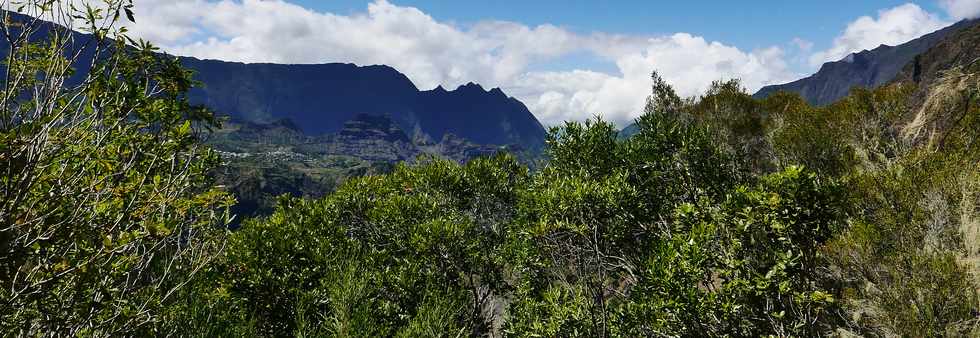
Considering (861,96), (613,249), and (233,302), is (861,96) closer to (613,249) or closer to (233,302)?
(613,249)

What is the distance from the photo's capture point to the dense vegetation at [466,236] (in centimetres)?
595

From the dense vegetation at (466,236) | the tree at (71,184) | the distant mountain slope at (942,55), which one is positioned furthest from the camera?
the distant mountain slope at (942,55)

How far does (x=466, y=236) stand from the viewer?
20.0 m

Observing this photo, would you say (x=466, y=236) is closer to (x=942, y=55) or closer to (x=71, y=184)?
(x=71, y=184)

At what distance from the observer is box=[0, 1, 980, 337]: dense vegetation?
19.5 ft

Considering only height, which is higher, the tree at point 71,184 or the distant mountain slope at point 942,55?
the distant mountain slope at point 942,55

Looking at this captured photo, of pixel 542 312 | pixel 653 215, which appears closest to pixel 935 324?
pixel 653 215

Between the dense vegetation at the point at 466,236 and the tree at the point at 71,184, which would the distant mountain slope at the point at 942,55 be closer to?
the dense vegetation at the point at 466,236

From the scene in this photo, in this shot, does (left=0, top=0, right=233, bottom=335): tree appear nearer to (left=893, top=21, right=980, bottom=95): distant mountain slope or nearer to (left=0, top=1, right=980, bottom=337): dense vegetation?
(left=0, top=1, right=980, bottom=337): dense vegetation

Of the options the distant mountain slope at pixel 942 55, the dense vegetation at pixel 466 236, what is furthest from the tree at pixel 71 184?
the distant mountain slope at pixel 942 55

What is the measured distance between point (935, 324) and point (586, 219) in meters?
9.87

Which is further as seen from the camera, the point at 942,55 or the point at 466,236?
the point at 942,55

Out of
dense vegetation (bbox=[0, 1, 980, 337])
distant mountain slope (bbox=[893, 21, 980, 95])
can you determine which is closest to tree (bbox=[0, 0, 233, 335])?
dense vegetation (bbox=[0, 1, 980, 337])

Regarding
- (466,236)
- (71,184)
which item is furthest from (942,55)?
(71,184)
